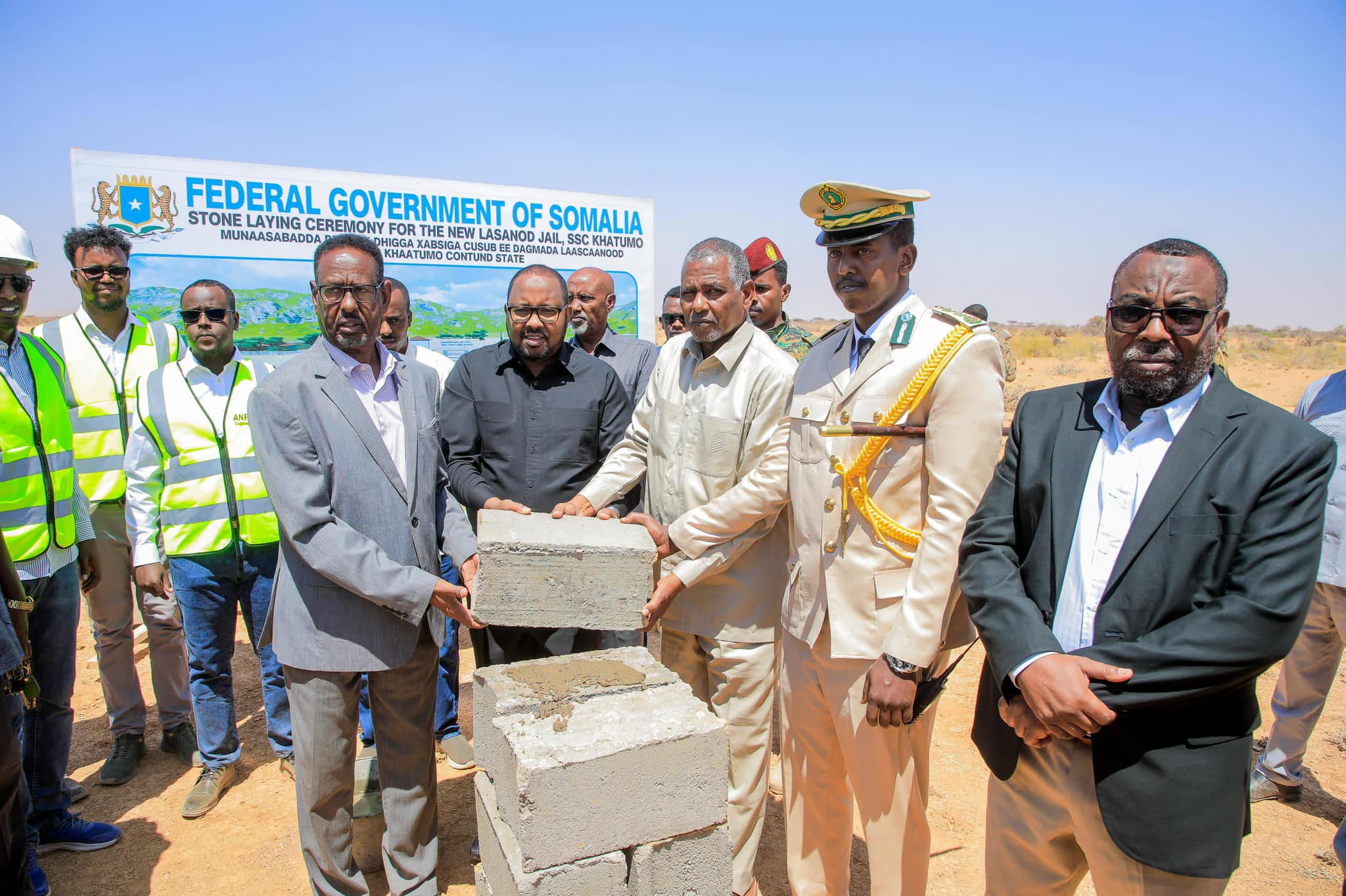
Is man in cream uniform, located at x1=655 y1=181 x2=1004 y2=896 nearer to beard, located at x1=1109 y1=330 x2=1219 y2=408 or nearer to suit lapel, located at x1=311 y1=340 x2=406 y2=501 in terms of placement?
beard, located at x1=1109 y1=330 x2=1219 y2=408

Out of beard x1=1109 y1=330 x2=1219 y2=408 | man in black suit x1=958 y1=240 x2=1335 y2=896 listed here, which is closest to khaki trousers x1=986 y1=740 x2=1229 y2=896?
man in black suit x1=958 y1=240 x2=1335 y2=896

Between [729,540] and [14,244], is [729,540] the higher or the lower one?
the lower one

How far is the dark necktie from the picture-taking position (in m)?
2.91

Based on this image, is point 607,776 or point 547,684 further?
point 547,684

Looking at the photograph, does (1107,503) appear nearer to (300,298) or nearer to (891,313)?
(891,313)

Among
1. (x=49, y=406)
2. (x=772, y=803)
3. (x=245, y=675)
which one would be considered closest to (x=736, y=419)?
(x=772, y=803)

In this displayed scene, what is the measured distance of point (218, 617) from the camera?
4.34 m

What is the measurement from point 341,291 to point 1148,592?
291 centimetres

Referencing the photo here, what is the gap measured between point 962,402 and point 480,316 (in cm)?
563

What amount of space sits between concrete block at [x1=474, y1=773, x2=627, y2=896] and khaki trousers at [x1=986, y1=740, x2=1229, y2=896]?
1.21m

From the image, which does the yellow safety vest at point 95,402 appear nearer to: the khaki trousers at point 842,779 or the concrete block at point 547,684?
the concrete block at point 547,684

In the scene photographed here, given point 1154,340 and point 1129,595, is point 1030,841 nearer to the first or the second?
point 1129,595

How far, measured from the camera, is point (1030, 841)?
93.0 inches

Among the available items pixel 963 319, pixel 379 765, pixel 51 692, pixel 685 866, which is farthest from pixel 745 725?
pixel 51 692
